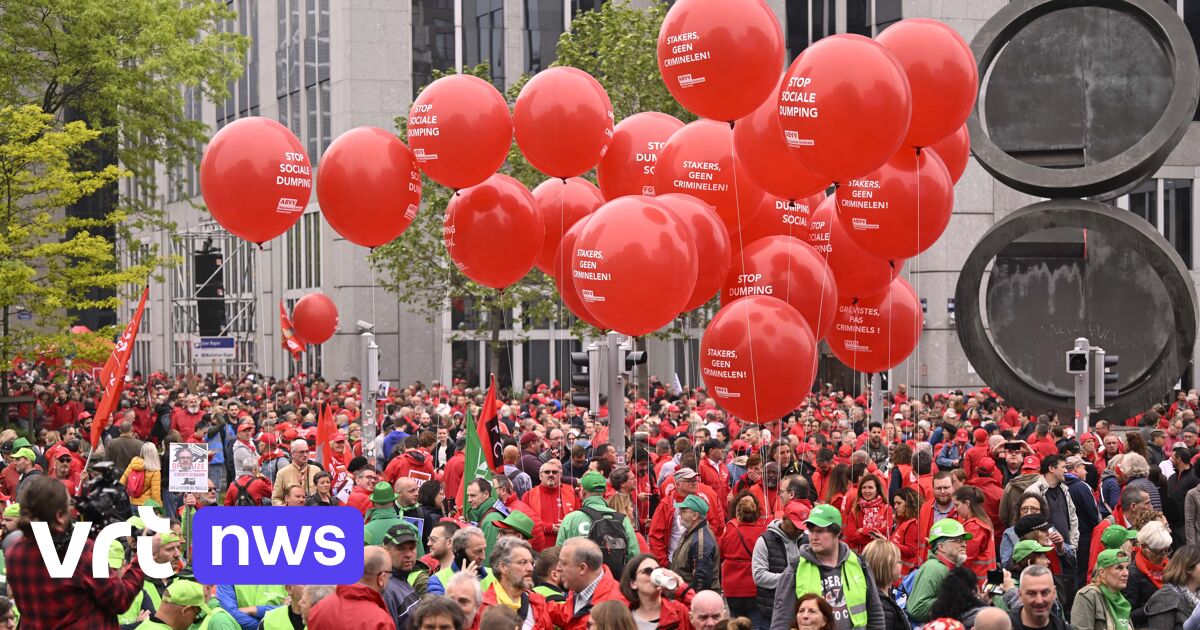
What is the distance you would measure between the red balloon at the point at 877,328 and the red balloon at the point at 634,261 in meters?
2.75

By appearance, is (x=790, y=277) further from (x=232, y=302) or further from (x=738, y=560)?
(x=232, y=302)

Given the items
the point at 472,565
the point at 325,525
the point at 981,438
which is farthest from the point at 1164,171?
the point at 325,525

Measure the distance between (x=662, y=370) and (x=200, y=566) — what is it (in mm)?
38004

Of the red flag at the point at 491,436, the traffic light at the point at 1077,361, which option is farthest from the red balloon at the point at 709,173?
the traffic light at the point at 1077,361

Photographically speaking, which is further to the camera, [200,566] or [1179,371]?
[1179,371]

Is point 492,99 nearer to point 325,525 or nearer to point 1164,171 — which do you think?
point 325,525

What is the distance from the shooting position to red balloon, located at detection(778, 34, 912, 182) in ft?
33.8

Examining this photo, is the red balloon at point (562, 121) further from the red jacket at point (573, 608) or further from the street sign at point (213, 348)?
the street sign at point (213, 348)

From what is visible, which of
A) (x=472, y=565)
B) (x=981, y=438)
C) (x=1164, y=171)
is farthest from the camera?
(x=1164, y=171)

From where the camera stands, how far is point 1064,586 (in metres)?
11.0

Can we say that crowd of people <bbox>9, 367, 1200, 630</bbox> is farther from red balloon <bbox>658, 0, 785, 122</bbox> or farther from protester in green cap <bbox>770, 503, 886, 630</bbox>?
red balloon <bbox>658, 0, 785, 122</bbox>

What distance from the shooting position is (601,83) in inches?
1254

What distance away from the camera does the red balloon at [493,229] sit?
42.0 feet

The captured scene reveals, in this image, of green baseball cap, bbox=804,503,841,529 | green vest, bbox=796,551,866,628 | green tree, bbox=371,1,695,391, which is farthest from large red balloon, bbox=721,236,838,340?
green tree, bbox=371,1,695,391
